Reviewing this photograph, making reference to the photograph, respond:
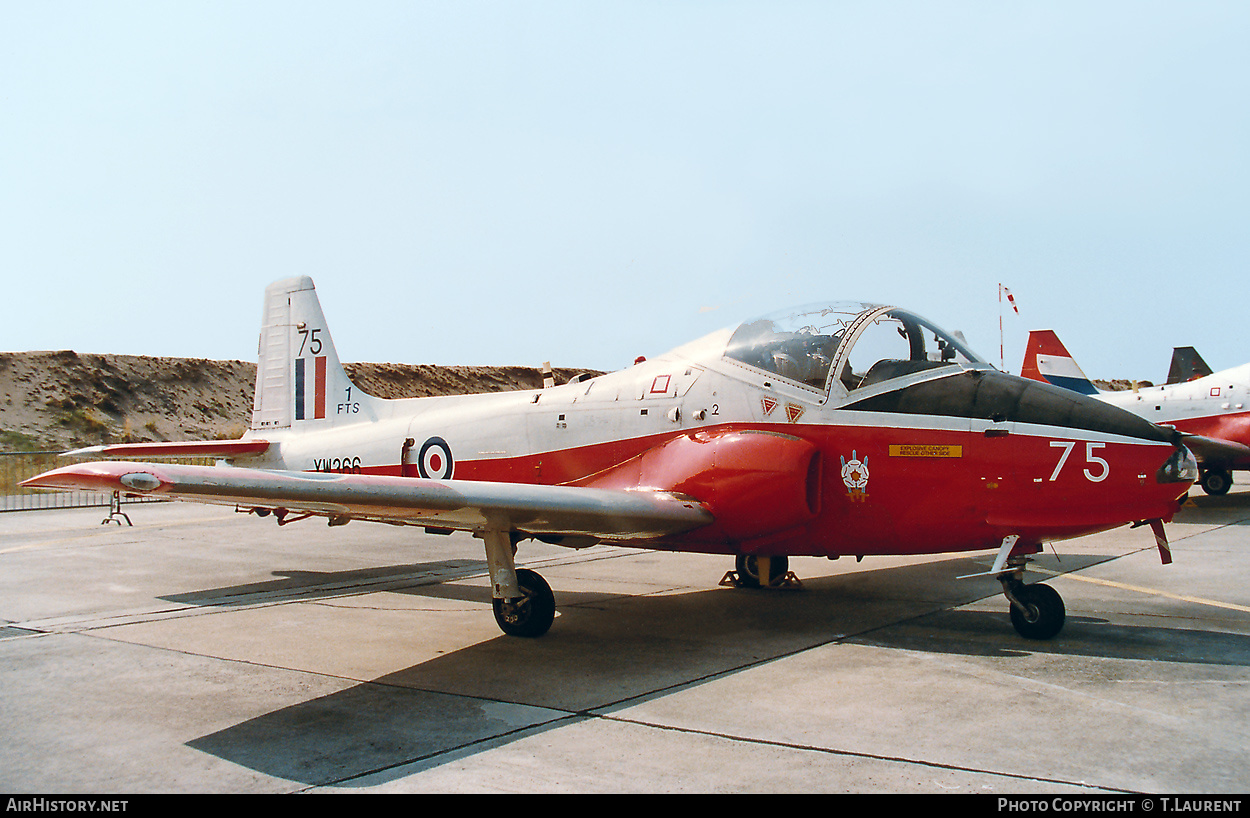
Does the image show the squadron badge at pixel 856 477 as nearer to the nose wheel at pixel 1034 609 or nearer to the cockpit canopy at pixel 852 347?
the cockpit canopy at pixel 852 347

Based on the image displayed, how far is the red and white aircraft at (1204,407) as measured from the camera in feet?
57.7

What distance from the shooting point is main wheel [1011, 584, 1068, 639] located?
6.57 m

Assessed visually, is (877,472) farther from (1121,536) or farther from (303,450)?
(1121,536)

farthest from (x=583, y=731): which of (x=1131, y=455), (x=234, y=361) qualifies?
(x=234, y=361)

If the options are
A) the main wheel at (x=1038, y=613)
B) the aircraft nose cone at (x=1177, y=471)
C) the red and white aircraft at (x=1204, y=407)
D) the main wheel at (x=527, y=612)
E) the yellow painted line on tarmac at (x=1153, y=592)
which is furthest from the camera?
the red and white aircraft at (x=1204, y=407)

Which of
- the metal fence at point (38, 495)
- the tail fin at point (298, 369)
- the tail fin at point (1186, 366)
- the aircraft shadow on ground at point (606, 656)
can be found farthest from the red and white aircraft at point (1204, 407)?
the metal fence at point (38, 495)

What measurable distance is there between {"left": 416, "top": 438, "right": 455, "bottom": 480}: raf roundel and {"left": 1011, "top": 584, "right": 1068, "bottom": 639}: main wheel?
18.4ft

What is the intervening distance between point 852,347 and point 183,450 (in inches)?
291

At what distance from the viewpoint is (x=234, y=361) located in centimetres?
6372

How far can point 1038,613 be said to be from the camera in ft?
21.7

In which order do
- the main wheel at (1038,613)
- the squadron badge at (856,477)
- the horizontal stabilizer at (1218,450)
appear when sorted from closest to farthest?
1. the main wheel at (1038,613)
2. the squadron badge at (856,477)
3. the horizontal stabilizer at (1218,450)

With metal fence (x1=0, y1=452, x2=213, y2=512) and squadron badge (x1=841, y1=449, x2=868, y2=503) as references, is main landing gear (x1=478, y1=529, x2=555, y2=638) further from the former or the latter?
metal fence (x1=0, y1=452, x2=213, y2=512)

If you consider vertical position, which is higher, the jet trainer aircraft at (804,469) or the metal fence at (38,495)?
the jet trainer aircraft at (804,469)

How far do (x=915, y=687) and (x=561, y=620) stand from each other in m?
3.55
